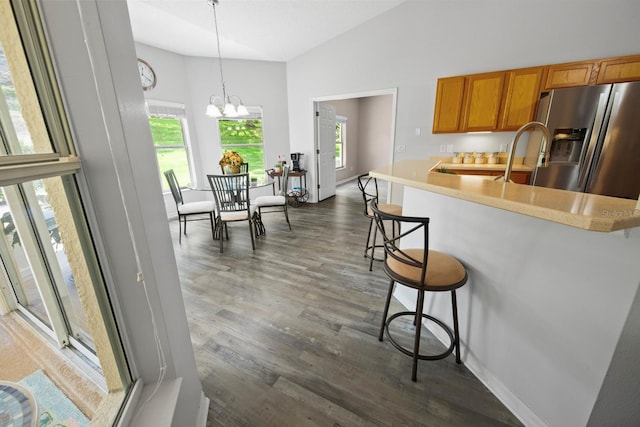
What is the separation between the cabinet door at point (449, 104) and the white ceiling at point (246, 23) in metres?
1.38

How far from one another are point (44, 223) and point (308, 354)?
1.43 metres

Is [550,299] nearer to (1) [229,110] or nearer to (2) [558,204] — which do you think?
(2) [558,204]

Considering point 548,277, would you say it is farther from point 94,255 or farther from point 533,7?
point 533,7

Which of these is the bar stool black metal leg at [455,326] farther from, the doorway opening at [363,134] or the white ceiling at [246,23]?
the doorway opening at [363,134]

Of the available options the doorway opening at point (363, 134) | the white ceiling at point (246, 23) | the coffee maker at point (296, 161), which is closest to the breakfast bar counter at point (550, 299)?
the white ceiling at point (246, 23)

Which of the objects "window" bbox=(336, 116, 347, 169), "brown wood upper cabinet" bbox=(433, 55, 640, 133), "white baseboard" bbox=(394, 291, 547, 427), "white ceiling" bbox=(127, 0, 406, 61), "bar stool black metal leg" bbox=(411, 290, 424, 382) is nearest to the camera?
"white baseboard" bbox=(394, 291, 547, 427)

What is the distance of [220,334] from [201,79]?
15.6 ft

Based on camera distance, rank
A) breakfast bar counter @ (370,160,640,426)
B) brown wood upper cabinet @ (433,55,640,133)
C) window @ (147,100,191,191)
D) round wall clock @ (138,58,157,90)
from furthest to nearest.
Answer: window @ (147,100,191,191), round wall clock @ (138,58,157,90), brown wood upper cabinet @ (433,55,640,133), breakfast bar counter @ (370,160,640,426)

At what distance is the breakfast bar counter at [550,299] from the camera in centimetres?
84

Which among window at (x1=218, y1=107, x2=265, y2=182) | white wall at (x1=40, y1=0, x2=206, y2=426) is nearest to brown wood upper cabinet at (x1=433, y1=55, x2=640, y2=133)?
window at (x1=218, y1=107, x2=265, y2=182)

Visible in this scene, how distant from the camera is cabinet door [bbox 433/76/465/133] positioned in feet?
11.1

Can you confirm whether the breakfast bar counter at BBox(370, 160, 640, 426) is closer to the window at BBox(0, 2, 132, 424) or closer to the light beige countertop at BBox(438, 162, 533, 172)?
the window at BBox(0, 2, 132, 424)

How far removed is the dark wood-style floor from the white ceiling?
303 centimetres

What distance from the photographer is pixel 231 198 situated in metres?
3.10
